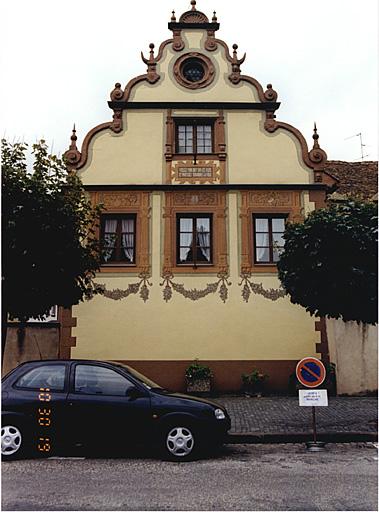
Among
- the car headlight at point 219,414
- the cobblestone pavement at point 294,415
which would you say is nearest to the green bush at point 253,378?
the cobblestone pavement at point 294,415

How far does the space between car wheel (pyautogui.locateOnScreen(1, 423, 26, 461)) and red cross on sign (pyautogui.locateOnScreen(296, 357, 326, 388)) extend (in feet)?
15.0

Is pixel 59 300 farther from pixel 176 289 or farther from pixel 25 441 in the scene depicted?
pixel 176 289

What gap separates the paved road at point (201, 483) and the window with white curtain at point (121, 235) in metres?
8.67

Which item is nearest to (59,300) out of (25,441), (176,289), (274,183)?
(25,441)

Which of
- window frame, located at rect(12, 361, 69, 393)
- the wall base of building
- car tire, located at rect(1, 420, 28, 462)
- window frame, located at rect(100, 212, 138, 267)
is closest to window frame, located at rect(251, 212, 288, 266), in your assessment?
the wall base of building

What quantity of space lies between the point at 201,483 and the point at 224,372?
8.96 meters

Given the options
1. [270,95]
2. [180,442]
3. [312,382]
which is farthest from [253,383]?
[270,95]

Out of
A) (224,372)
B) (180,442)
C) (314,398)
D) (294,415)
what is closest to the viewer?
(180,442)

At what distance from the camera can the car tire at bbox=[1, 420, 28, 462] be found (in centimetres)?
751

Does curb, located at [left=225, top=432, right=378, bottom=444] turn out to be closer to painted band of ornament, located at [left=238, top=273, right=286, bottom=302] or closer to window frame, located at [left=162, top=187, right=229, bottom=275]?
painted band of ornament, located at [left=238, top=273, right=286, bottom=302]

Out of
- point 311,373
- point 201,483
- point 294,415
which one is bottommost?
point 294,415

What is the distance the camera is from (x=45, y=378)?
8.08 metres

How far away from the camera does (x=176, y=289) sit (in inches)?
624

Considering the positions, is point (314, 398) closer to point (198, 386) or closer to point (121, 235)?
point (198, 386)
